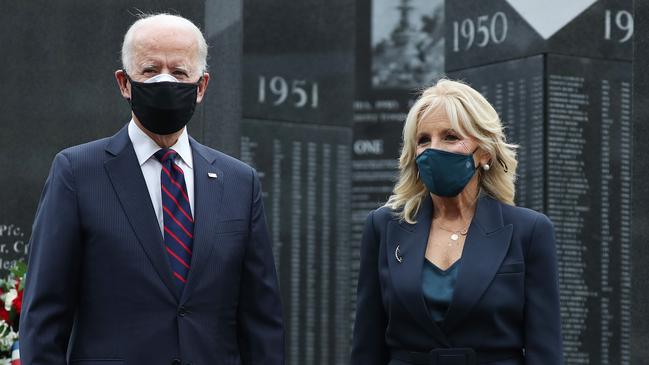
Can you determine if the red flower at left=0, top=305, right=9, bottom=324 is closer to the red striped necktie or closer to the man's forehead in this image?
the red striped necktie

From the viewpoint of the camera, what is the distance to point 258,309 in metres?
4.52

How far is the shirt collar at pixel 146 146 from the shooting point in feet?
14.8

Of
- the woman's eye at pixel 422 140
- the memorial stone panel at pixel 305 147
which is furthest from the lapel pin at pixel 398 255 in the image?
the memorial stone panel at pixel 305 147

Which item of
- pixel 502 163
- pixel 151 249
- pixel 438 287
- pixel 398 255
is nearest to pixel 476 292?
pixel 438 287

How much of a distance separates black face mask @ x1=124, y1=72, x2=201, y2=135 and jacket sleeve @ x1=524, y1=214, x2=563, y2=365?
43.8 inches

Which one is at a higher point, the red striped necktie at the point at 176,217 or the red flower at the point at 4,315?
the red striped necktie at the point at 176,217

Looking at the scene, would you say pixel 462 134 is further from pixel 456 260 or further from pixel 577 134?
pixel 577 134

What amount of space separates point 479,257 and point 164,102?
3.40 feet

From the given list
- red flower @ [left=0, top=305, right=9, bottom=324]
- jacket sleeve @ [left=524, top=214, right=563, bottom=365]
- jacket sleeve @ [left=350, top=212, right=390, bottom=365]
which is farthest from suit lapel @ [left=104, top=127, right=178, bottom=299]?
red flower @ [left=0, top=305, right=9, bottom=324]

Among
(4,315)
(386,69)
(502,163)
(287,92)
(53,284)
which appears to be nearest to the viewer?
(53,284)

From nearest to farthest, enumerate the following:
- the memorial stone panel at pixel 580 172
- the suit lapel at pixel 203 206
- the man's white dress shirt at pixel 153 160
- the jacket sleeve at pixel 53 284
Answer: the jacket sleeve at pixel 53 284
the suit lapel at pixel 203 206
the man's white dress shirt at pixel 153 160
the memorial stone panel at pixel 580 172

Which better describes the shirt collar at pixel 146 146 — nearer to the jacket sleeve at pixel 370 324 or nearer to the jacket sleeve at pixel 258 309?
the jacket sleeve at pixel 258 309

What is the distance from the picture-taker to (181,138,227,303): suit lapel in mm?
4383

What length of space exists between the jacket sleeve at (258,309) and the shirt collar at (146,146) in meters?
0.30
